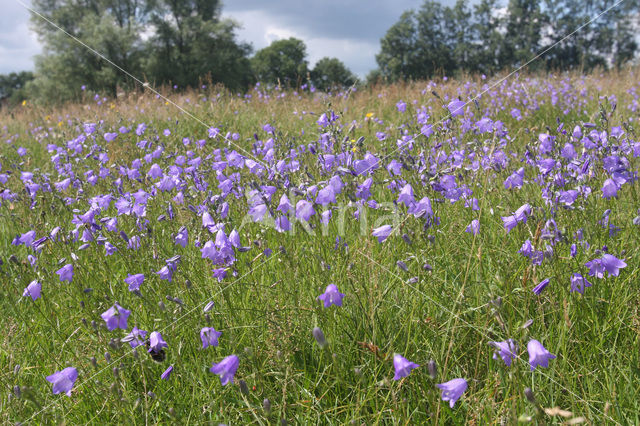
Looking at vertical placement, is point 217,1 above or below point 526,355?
above

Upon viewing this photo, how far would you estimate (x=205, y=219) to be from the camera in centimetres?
211

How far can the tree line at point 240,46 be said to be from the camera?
29797 mm

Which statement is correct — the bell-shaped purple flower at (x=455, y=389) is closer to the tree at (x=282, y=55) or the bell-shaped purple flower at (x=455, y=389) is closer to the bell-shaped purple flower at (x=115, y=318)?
the bell-shaped purple flower at (x=115, y=318)

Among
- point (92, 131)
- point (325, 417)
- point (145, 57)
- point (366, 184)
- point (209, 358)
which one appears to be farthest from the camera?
point (145, 57)

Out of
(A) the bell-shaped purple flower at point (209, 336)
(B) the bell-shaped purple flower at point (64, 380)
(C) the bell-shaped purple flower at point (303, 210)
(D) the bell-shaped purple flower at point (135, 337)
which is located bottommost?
(B) the bell-shaped purple flower at point (64, 380)

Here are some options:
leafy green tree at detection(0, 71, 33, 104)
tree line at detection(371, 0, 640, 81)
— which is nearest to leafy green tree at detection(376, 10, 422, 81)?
tree line at detection(371, 0, 640, 81)

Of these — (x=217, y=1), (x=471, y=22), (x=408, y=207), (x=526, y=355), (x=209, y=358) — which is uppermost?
(x=471, y=22)

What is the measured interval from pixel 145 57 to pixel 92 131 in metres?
33.1

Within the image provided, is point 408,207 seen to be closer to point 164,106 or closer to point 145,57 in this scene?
point 164,106

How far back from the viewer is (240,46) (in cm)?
3784

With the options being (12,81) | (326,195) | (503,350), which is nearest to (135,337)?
(326,195)

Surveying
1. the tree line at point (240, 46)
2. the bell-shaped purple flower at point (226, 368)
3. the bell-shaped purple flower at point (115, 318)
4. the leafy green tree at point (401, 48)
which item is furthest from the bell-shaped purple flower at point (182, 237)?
the leafy green tree at point (401, 48)

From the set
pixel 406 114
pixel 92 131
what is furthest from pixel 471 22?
pixel 92 131

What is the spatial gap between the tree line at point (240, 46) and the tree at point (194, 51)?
0.08m
